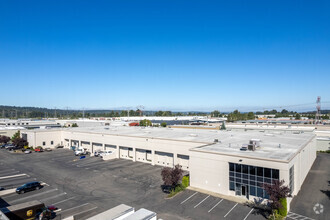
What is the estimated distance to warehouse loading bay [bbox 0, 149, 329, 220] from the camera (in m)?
20.9

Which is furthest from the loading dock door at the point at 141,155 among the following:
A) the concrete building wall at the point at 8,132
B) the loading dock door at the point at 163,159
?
the concrete building wall at the point at 8,132

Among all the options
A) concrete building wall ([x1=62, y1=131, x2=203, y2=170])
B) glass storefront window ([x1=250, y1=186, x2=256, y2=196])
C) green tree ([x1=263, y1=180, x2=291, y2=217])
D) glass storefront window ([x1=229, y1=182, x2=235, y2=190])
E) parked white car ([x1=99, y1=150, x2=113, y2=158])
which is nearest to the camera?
green tree ([x1=263, y1=180, x2=291, y2=217])

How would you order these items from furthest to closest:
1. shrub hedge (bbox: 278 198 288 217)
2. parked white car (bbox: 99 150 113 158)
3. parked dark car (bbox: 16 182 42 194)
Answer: parked white car (bbox: 99 150 113 158), parked dark car (bbox: 16 182 42 194), shrub hedge (bbox: 278 198 288 217)

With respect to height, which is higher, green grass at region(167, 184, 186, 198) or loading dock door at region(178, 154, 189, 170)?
loading dock door at region(178, 154, 189, 170)

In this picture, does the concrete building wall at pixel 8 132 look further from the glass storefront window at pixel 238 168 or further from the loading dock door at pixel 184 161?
the glass storefront window at pixel 238 168

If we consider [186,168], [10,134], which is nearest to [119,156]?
[186,168]

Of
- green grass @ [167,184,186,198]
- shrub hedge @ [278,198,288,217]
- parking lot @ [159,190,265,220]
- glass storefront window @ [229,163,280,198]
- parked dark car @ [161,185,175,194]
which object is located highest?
glass storefront window @ [229,163,280,198]

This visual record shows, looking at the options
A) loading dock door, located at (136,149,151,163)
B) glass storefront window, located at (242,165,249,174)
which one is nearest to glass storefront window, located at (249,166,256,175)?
glass storefront window, located at (242,165,249,174)

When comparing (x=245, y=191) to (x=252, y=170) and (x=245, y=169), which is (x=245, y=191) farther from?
(x=252, y=170)

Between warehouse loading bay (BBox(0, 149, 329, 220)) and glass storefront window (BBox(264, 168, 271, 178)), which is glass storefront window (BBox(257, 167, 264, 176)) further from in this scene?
warehouse loading bay (BBox(0, 149, 329, 220))

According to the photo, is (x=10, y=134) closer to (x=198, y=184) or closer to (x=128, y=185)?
(x=128, y=185)

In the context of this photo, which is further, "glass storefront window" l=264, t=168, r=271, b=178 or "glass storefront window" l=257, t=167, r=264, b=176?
"glass storefront window" l=257, t=167, r=264, b=176

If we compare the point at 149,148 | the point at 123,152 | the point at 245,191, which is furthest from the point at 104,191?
the point at 123,152

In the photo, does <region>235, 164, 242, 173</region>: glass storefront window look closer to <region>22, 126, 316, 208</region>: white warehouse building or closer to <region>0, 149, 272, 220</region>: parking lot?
<region>22, 126, 316, 208</region>: white warehouse building
